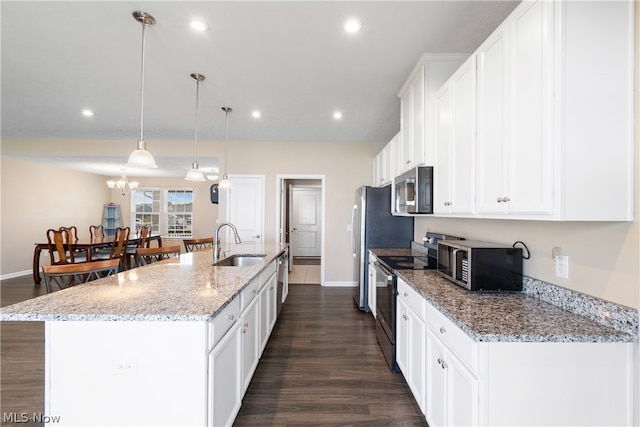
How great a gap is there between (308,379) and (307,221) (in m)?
6.38

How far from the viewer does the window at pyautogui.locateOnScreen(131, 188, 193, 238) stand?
8.16m

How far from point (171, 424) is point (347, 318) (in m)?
2.51

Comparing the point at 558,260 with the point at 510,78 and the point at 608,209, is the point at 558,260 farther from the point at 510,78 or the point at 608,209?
the point at 510,78

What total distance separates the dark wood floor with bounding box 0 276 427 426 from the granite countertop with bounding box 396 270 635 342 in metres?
0.91

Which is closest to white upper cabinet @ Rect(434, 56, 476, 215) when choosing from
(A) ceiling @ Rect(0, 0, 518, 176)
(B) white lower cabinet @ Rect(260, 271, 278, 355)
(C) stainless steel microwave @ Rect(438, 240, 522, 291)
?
(C) stainless steel microwave @ Rect(438, 240, 522, 291)

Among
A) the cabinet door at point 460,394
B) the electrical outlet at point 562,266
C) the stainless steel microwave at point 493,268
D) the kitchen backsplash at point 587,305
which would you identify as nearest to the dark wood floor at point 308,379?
the cabinet door at point 460,394

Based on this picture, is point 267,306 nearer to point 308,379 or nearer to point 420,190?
point 308,379

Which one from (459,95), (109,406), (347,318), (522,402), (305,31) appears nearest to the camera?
(522,402)

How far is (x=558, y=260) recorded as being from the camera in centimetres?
147

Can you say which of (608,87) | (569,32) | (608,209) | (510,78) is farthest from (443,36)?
(608,209)

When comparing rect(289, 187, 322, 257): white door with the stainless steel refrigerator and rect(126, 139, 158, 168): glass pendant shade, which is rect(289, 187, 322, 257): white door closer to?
the stainless steel refrigerator

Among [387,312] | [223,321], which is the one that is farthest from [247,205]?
[223,321]

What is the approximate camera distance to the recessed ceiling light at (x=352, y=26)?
1949mm

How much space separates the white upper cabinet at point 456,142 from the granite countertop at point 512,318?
0.54 metres
